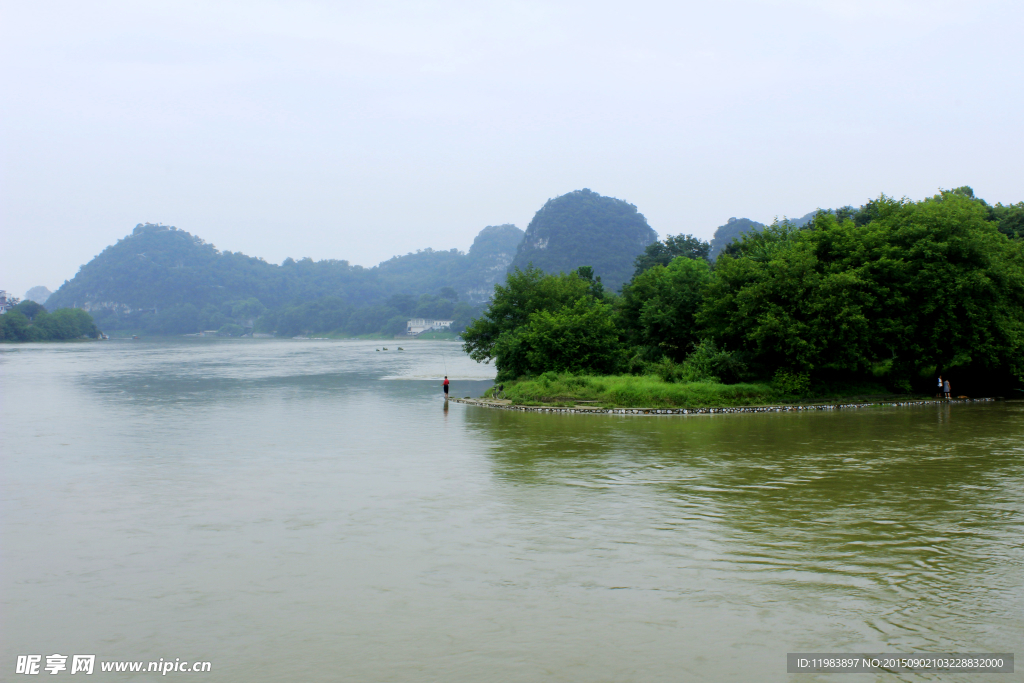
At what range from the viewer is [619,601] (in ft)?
31.6

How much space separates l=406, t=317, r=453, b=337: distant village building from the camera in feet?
617

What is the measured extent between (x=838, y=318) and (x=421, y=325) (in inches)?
6408

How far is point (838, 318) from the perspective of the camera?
32.0m

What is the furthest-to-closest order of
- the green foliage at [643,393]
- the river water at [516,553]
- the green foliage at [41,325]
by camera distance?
1. the green foliage at [41,325]
2. the green foliage at [643,393]
3. the river water at [516,553]

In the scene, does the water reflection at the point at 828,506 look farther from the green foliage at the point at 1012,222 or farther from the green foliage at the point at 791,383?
the green foliage at the point at 1012,222

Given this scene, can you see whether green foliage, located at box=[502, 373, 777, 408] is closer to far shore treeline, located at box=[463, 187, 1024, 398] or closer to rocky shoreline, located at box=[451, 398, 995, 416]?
rocky shoreline, located at box=[451, 398, 995, 416]

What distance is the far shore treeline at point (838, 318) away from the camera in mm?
32969

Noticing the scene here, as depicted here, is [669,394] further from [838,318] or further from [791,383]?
[838,318]

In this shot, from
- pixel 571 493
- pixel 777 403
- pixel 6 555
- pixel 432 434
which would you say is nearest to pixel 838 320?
pixel 777 403

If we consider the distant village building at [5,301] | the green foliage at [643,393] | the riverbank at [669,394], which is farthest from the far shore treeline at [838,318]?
the distant village building at [5,301]

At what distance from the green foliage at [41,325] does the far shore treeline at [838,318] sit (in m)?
144

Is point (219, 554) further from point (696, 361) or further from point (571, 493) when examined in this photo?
point (696, 361)

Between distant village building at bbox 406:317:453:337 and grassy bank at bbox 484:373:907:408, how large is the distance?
15288cm

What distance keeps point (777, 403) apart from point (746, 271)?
22.4ft
